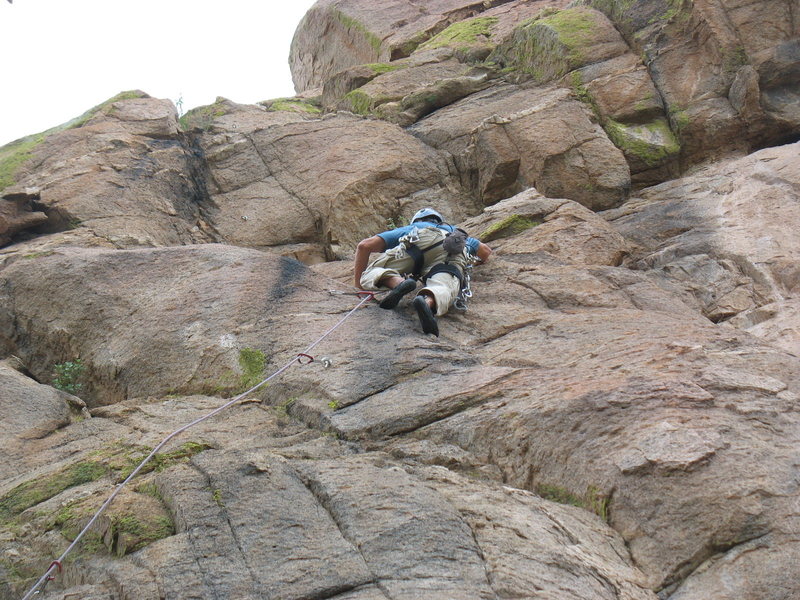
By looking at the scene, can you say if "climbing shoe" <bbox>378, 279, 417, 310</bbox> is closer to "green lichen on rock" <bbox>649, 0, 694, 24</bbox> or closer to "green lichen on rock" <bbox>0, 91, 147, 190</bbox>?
"green lichen on rock" <bbox>0, 91, 147, 190</bbox>

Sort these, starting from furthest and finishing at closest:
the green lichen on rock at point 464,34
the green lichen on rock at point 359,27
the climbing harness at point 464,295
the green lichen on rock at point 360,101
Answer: the green lichen on rock at point 359,27
the green lichen on rock at point 464,34
the green lichen on rock at point 360,101
the climbing harness at point 464,295

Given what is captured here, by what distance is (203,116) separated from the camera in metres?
16.1

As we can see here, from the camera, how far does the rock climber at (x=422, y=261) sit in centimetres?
868

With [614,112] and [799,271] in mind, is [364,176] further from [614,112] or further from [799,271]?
[799,271]

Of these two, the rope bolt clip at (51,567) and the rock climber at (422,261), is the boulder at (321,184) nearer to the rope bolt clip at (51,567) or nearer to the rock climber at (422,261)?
the rock climber at (422,261)

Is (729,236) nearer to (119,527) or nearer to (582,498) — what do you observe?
(582,498)

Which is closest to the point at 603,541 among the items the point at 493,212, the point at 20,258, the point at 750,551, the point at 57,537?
the point at 750,551

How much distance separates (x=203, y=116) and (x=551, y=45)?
Result: 6.94 m

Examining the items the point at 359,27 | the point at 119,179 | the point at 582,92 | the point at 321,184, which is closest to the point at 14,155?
the point at 119,179

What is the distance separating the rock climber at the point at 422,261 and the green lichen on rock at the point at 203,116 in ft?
24.4

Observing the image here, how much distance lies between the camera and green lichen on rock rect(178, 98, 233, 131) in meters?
15.6

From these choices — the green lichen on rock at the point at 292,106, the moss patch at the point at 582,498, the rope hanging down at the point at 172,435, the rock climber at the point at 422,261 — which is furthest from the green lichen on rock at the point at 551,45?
the moss patch at the point at 582,498

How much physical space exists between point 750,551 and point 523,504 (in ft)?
4.73

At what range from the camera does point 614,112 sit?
13734 mm
